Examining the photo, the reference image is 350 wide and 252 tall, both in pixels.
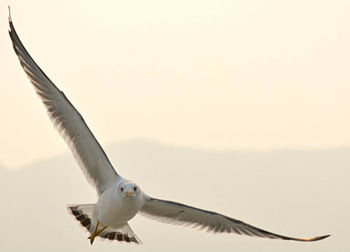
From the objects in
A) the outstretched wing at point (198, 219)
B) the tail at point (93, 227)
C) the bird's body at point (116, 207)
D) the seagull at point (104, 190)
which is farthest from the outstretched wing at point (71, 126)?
the outstretched wing at point (198, 219)

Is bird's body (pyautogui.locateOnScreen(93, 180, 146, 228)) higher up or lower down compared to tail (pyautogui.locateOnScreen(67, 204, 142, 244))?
lower down

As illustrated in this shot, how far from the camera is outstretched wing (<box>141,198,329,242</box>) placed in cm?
1418

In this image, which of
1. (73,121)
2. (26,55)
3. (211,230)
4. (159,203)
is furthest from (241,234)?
(26,55)

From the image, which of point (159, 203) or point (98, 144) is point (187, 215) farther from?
point (98, 144)

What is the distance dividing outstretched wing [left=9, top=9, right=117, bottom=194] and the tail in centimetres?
76

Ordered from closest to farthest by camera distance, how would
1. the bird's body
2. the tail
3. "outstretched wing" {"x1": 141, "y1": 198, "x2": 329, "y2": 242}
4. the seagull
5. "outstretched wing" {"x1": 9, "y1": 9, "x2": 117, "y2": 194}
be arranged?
the bird's body
the seagull
"outstretched wing" {"x1": 9, "y1": 9, "x2": 117, "y2": 194}
"outstretched wing" {"x1": 141, "y1": 198, "x2": 329, "y2": 242}
the tail

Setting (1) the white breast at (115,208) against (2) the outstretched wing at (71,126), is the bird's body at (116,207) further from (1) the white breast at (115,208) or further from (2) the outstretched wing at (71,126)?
(2) the outstretched wing at (71,126)

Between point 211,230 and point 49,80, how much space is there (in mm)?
4023

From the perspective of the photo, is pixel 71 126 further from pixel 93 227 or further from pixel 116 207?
pixel 93 227

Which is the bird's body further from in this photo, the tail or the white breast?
the tail

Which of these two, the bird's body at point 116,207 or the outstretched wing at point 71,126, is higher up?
the outstretched wing at point 71,126

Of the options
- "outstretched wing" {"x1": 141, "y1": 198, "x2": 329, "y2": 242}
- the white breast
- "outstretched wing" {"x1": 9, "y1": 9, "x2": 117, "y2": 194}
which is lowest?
the white breast

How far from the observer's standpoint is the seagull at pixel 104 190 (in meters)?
13.4

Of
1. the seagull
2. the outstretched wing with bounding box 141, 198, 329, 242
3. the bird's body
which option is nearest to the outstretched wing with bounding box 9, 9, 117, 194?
the seagull
